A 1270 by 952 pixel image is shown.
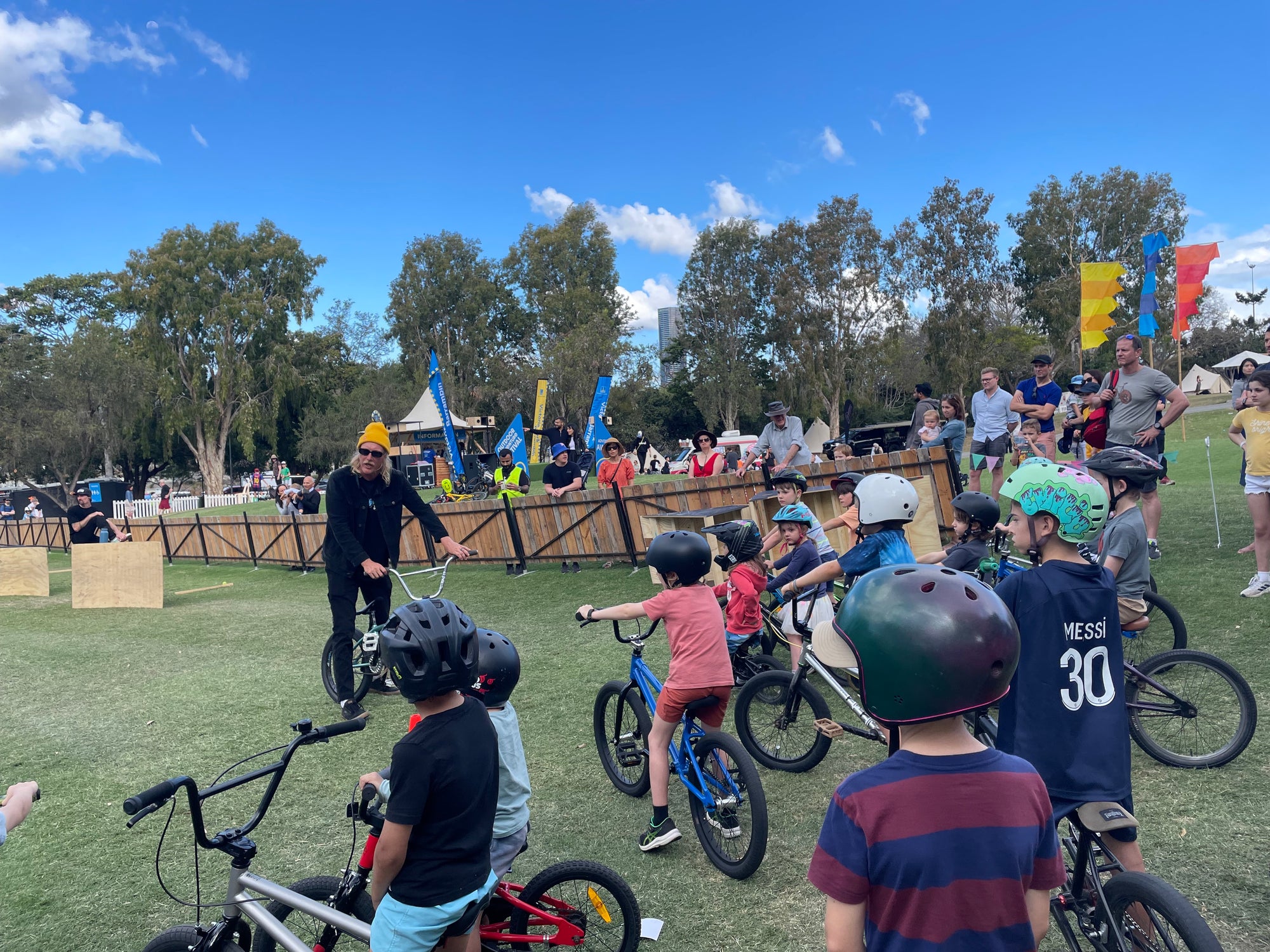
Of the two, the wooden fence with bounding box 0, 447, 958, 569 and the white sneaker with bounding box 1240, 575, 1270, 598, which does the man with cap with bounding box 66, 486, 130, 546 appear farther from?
the white sneaker with bounding box 1240, 575, 1270, 598

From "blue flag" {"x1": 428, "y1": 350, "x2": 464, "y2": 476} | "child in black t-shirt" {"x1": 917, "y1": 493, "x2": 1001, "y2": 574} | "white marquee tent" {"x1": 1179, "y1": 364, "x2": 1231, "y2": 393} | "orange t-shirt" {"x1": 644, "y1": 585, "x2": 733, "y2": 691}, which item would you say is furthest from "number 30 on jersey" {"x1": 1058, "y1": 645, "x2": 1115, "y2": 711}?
"white marquee tent" {"x1": 1179, "y1": 364, "x2": 1231, "y2": 393}

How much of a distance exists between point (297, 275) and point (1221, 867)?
167 feet

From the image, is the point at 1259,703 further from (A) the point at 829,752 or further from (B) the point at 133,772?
(B) the point at 133,772

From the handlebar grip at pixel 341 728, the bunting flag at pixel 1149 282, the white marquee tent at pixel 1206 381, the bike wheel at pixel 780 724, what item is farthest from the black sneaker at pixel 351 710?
the white marquee tent at pixel 1206 381

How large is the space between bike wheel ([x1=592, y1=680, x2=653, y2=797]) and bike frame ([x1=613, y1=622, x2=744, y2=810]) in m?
0.12

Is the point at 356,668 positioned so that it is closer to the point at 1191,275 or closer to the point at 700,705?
A: the point at 700,705

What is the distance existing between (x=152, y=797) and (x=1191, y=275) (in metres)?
16.1

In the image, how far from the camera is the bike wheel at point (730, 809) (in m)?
3.52

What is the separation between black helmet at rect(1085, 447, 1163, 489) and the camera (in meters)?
4.06

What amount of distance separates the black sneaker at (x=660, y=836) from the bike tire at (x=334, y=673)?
3.54 meters

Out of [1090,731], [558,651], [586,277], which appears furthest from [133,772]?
[586,277]

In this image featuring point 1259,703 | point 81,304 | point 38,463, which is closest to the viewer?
point 1259,703

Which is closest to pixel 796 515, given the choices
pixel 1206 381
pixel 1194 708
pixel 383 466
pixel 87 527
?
pixel 1194 708

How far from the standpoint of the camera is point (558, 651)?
26.0 feet
